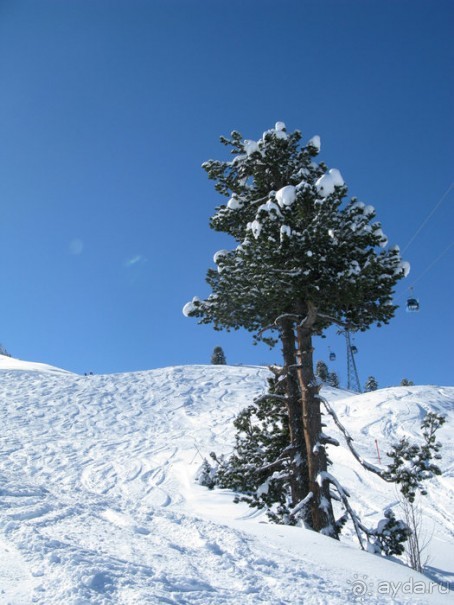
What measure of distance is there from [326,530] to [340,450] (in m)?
14.9

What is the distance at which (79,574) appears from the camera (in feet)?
11.6

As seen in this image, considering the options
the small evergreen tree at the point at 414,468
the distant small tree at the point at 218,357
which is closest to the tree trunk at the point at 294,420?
the small evergreen tree at the point at 414,468

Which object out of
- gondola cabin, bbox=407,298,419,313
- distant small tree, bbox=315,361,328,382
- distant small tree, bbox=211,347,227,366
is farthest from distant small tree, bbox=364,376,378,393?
gondola cabin, bbox=407,298,419,313

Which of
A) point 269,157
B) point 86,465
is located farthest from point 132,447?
point 269,157

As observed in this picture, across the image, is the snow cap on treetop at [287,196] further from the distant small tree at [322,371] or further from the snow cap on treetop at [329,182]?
the distant small tree at [322,371]

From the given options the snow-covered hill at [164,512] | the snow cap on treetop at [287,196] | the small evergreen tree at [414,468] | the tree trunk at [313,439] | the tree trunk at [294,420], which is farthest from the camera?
the tree trunk at [294,420]

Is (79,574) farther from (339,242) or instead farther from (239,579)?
(339,242)

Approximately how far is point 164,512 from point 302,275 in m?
5.16

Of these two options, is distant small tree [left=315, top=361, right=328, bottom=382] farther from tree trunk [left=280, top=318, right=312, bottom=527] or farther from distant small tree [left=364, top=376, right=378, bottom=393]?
tree trunk [left=280, top=318, right=312, bottom=527]

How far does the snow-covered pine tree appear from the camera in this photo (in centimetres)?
816

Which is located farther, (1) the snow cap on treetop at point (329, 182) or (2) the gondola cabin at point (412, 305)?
(2) the gondola cabin at point (412, 305)

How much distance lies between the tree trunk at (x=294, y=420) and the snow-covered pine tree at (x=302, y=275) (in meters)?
0.02

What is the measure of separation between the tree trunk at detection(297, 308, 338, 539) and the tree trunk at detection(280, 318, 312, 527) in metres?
0.29

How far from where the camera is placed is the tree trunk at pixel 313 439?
7.91 m
